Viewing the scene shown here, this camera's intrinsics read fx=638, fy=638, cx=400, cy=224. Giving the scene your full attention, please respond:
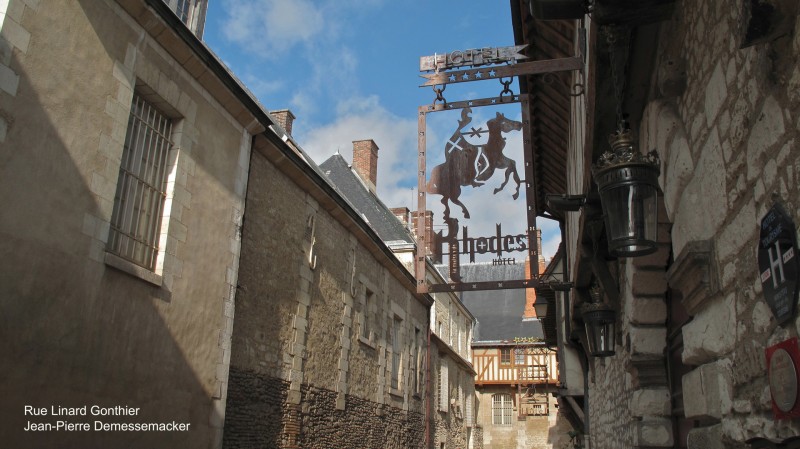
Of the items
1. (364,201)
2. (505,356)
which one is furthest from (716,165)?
(505,356)

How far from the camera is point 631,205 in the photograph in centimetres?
266

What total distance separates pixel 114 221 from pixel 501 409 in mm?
24313

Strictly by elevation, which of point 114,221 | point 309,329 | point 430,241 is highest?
point 430,241

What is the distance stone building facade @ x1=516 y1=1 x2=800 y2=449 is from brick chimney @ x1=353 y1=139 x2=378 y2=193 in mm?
A: 17335

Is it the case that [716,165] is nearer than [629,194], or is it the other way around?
[716,165]

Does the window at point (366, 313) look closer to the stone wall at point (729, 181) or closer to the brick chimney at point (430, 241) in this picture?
the brick chimney at point (430, 241)

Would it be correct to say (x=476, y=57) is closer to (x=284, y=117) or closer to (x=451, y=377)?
(x=284, y=117)

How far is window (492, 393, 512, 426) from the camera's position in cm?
2759

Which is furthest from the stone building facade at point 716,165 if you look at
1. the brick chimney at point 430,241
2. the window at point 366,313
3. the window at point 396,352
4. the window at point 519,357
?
the window at point 519,357

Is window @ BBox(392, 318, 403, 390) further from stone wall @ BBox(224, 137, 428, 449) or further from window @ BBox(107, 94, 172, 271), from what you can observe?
window @ BBox(107, 94, 172, 271)

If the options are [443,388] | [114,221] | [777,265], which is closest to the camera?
[777,265]

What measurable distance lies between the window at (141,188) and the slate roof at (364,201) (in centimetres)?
1255

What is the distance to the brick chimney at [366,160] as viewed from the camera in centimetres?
2109

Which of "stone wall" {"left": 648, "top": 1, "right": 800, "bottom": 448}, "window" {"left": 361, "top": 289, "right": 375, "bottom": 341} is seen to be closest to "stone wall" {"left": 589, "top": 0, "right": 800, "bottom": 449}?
"stone wall" {"left": 648, "top": 1, "right": 800, "bottom": 448}
